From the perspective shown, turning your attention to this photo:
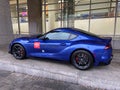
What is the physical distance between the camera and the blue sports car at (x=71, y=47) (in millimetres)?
4809

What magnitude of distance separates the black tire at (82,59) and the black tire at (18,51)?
2.17 m

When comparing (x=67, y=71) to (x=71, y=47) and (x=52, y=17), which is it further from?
(x=52, y=17)

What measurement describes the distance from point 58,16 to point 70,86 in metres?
8.34

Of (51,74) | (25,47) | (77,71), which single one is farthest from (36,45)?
(77,71)

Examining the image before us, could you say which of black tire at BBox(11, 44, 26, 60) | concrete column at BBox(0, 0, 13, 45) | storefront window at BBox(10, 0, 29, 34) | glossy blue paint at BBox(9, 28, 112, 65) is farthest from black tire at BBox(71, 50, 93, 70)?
storefront window at BBox(10, 0, 29, 34)

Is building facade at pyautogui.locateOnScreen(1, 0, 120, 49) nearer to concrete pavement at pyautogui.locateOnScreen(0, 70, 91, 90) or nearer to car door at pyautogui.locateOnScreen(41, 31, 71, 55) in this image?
car door at pyautogui.locateOnScreen(41, 31, 71, 55)

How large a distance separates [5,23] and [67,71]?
20.0 feet

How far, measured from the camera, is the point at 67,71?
4.98 meters

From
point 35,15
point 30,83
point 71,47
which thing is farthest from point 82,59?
point 35,15

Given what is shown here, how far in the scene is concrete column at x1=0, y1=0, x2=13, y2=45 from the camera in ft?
29.7

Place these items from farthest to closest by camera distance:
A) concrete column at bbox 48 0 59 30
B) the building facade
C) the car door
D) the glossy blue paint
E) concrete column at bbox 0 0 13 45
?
concrete column at bbox 48 0 59 30, the building facade, concrete column at bbox 0 0 13 45, the car door, the glossy blue paint

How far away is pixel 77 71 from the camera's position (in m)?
5.00

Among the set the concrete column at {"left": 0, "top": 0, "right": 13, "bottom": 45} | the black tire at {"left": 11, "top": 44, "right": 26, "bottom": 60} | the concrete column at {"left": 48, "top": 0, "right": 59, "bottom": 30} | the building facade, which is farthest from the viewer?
the concrete column at {"left": 48, "top": 0, "right": 59, "bottom": 30}

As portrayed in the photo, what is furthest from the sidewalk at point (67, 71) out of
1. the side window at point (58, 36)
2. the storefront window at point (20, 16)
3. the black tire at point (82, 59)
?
the storefront window at point (20, 16)
